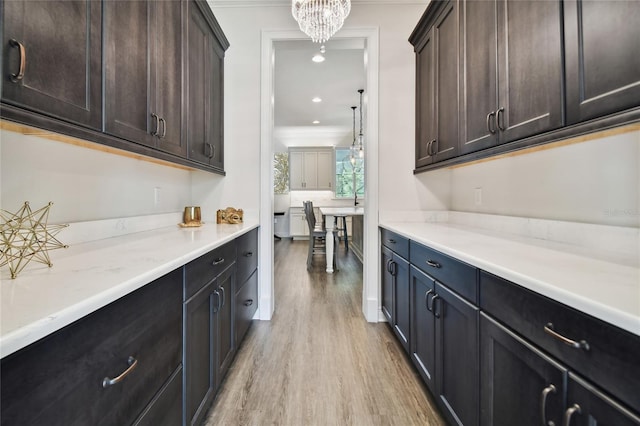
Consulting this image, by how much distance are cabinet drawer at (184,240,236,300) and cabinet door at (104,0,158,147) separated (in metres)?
0.61

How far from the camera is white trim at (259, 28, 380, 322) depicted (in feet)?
8.35

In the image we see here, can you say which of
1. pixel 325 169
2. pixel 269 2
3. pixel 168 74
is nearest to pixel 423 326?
pixel 168 74

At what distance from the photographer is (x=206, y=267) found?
4.31ft

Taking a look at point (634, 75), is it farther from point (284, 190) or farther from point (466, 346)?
point (284, 190)

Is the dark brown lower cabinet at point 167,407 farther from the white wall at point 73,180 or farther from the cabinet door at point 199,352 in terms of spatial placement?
the white wall at point 73,180

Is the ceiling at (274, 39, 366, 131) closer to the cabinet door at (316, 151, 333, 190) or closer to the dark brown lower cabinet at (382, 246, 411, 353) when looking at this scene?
the cabinet door at (316, 151, 333, 190)

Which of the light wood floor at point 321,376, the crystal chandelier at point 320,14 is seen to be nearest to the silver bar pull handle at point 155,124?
the crystal chandelier at point 320,14

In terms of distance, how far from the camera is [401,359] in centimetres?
195

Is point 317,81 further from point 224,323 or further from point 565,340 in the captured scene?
point 565,340

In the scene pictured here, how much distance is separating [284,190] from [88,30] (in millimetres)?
7047

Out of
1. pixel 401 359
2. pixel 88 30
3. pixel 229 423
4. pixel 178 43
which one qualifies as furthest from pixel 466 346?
pixel 178 43

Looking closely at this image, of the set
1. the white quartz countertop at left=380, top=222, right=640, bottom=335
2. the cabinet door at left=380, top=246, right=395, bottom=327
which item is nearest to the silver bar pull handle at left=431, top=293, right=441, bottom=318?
the white quartz countertop at left=380, top=222, right=640, bottom=335

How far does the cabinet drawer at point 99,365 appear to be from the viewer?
48cm

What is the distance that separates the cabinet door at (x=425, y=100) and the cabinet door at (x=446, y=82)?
72 millimetres
